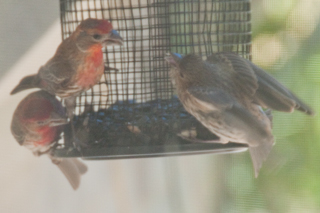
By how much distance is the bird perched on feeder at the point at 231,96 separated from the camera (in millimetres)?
1398

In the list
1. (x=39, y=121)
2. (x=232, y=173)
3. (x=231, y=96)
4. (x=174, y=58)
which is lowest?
(x=232, y=173)

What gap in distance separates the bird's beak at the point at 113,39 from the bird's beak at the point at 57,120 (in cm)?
37

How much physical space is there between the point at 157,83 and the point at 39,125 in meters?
0.49

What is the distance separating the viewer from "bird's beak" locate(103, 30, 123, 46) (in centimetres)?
140

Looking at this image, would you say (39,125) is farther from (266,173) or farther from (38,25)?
(266,173)

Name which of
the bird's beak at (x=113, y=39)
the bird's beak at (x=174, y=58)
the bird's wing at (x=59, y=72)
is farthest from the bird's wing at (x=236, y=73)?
the bird's wing at (x=59, y=72)

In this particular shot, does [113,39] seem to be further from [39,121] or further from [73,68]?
[39,121]

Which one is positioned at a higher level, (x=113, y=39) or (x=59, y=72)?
(x=113, y=39)

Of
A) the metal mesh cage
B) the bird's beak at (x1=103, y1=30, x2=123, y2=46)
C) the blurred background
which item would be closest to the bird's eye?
the bird's beak at (x1=103, y1=30, x2=123, y2=46)

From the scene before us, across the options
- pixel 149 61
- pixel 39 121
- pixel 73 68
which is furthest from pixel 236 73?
pixel 39 121

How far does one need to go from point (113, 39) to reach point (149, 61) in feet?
0.83

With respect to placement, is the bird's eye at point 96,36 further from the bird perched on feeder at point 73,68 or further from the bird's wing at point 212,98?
the bird's wing at point 212,98

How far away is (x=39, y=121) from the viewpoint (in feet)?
5.26

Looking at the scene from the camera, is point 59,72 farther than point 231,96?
Yes
